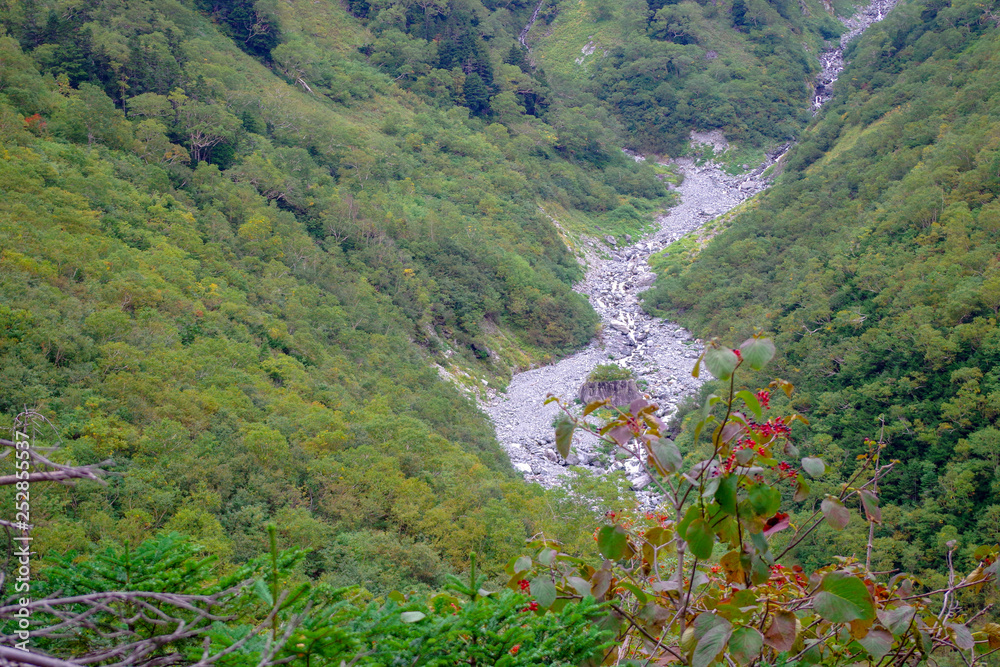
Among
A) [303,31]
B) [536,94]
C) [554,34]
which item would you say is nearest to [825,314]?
[536,94]

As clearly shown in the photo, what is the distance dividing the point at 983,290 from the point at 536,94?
27.9 m

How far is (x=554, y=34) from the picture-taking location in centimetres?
4894

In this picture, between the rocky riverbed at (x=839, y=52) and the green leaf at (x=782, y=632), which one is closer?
the green leaf at (x=782, y=632)

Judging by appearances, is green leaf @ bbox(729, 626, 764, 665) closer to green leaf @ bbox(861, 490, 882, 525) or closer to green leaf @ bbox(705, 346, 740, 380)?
green leaf @ bbox(861, 490, 882, 525)

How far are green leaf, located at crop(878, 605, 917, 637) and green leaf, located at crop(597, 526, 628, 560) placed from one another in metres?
0.93

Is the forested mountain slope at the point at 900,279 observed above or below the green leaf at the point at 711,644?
above

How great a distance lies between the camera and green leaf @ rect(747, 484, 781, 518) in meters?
2.21

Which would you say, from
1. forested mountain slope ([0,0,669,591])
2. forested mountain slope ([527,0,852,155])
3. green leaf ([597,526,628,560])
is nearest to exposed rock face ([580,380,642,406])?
forested mountain slope ([0,0,669,591])

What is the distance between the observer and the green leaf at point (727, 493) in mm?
2172

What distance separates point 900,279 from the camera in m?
13.6

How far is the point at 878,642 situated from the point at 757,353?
1.13 meters

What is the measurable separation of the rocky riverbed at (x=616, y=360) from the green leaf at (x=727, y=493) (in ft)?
23.6

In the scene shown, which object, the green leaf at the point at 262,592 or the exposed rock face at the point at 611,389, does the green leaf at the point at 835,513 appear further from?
the exposed rock face at the point at 611,389

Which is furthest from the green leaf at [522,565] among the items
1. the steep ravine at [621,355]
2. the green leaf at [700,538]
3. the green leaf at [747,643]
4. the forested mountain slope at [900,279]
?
the steep ravine at [621,355]
